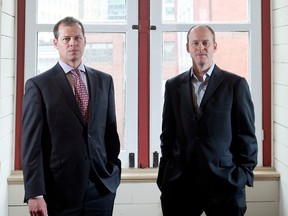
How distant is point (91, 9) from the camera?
124 inches

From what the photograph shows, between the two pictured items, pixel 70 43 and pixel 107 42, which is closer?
pixel 70 43

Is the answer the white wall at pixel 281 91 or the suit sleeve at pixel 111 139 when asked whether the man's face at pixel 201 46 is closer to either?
the suit sleeve at pixel 111 139

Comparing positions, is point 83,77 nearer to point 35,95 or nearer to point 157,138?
point 35,95

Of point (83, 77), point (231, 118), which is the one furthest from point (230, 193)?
point (83, 77)

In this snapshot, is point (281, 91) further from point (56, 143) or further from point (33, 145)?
point (33, 145)

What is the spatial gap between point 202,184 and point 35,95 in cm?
94

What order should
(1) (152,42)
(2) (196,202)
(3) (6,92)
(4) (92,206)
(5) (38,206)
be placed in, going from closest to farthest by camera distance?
(5) (38,206) → (4) (92,206) → (2) (196,202) → (3) (6,92) → (1) (152,42)

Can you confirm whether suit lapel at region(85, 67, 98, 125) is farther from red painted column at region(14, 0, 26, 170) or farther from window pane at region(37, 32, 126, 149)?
red painted column at region(14, 0, 26, 170)

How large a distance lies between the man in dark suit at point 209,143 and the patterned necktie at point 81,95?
1.57 ft

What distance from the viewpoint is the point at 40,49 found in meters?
3.12

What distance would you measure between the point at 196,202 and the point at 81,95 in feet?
2.63

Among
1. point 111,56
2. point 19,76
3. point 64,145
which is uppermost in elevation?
point 111,56

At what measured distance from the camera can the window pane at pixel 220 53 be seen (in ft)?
10.4

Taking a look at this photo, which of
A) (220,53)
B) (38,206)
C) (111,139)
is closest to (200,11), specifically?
(220,53)
